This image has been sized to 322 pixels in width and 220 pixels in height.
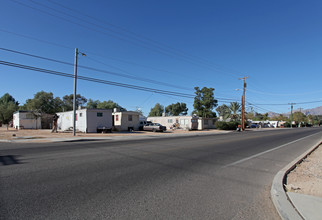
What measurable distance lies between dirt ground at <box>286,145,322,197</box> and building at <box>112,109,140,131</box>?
27.0m

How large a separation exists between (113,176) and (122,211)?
216cm

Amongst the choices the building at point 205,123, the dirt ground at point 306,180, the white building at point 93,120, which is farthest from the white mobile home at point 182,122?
the dirt ground at point 306,180

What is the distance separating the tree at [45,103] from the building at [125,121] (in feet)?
87.8

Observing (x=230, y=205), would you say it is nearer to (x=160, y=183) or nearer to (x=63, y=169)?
(x=160, y=183)

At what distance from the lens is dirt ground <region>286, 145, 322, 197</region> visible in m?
4.54

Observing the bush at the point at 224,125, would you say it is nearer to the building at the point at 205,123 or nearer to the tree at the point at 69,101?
Result: the building at the point at 205,123

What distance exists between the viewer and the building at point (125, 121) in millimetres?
31542

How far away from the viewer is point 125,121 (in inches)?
1266

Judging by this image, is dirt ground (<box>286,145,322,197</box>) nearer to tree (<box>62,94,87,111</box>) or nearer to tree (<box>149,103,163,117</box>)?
tree (<box>62,94,87,111</box>)

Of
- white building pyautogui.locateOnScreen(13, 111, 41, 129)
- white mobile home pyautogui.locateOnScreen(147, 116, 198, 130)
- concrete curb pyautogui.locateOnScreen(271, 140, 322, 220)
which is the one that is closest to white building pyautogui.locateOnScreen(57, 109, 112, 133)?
white building pyautogui.locateOnScreen(13, 111, 41, 129)

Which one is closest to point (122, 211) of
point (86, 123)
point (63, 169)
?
point (63, 169)

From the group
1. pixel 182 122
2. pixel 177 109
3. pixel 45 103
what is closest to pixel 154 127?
pixel 182 122

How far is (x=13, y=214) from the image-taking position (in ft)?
10.4

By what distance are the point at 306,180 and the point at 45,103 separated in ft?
186
